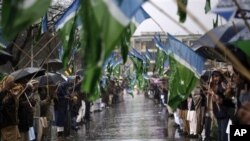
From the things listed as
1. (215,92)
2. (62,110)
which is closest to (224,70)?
(215,92)

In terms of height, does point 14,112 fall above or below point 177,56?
below

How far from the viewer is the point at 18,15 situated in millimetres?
3369

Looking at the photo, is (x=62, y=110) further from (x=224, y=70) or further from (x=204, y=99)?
(x=224, y=70)

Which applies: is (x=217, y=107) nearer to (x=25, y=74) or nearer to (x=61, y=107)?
(x=25, y=74)

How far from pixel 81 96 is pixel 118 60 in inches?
323

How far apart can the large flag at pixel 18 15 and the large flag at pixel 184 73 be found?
194 inches

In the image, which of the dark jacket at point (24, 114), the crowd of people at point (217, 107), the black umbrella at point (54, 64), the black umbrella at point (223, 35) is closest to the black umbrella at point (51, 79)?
the black umbrella at point (54, 64)

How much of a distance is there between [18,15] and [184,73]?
5496 mm

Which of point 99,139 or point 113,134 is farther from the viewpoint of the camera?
point 113,134

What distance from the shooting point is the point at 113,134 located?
17.3 meters

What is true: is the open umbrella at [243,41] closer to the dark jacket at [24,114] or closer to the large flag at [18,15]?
the large flag at [18,15]

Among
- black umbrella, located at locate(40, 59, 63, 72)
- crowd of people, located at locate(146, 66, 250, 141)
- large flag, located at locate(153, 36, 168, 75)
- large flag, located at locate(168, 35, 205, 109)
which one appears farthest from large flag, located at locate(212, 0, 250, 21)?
black umbrella, located at locate(40, 59, 63, 72)

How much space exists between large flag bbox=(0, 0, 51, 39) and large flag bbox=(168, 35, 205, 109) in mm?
4927

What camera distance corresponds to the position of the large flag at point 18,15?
11.1 ft
